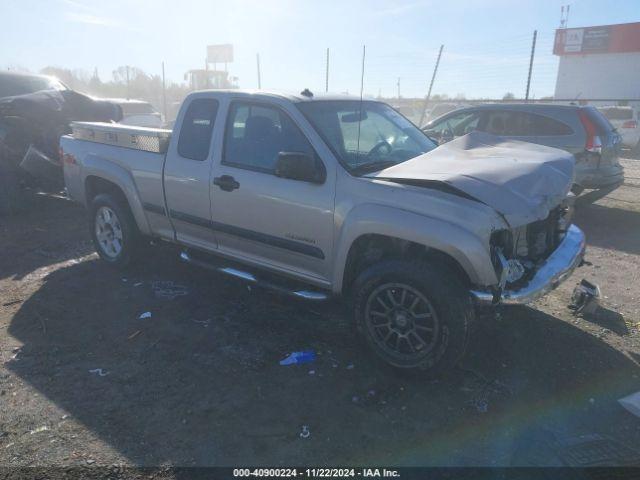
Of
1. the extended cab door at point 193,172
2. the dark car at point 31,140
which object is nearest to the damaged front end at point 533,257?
the extended cab door at point 193,172

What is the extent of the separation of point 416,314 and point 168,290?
2.77 metres

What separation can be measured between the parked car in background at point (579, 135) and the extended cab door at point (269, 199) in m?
3.43

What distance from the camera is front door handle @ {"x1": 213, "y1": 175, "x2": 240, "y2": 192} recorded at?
4152 mm

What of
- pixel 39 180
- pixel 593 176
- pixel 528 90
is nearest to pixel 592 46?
pixel 528 90

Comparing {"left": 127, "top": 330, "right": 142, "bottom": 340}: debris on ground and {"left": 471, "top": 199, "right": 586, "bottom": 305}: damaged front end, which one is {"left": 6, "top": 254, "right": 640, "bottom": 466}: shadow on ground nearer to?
{"left": 127, "top": 330, "right": 142, "bottom": 340}: debris on ground

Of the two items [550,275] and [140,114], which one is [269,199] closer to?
[550,275]

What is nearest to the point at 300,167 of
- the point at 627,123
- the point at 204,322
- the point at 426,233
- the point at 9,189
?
the point at 426,233

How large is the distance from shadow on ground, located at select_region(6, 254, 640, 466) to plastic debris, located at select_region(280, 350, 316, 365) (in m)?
0.06

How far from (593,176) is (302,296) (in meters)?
5.52

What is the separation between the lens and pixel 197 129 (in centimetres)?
457

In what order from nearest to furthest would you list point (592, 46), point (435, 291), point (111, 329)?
point (435, 291), point (111, 329), point (592, 46)

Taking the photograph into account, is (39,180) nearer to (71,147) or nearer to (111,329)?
(71,147)

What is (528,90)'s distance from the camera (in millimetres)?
12930

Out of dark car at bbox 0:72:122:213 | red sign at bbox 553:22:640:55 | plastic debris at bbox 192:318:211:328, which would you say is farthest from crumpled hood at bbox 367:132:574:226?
red sign at bbox 553:22:640:55
